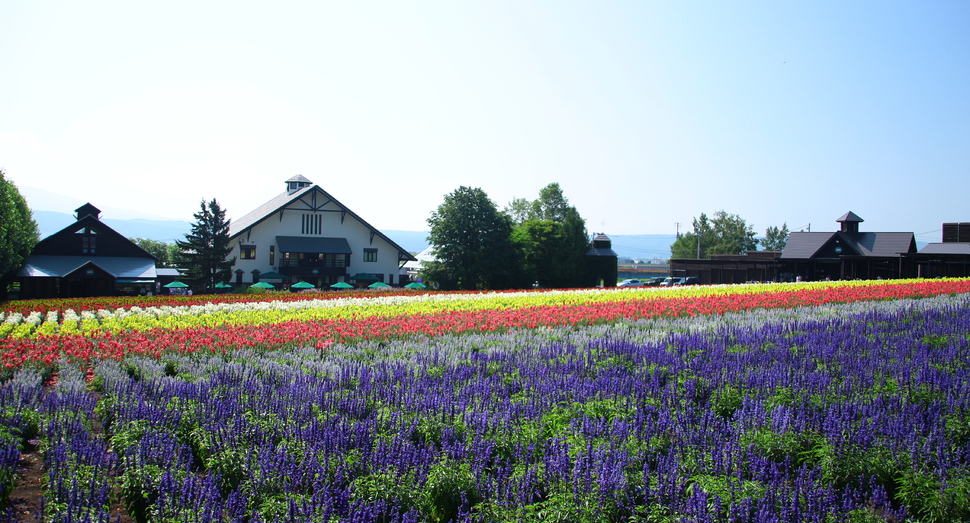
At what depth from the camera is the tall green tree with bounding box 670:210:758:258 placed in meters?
96.0

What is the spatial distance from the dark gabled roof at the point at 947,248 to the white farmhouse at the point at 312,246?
48.7 m

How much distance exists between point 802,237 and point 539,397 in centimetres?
5742

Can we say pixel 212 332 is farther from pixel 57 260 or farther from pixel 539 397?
pixel 57 260

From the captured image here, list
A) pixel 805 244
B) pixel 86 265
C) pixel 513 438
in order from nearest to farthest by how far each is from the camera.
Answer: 1. pixel 513 438
2. pixel 86 265
3. pixel 805 244

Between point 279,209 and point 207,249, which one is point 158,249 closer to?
point 279,209

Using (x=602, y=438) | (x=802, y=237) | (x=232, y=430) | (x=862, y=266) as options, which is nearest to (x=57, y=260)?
(x=232, y=430)

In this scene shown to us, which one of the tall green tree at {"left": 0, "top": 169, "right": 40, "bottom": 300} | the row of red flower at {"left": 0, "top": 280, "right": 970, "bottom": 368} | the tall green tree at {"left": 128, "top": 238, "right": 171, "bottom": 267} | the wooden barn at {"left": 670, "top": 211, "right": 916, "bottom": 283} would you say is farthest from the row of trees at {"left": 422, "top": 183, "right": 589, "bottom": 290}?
the tall green tree at {"left": 128, "top": 238, "right": 171, "bottom": 267}

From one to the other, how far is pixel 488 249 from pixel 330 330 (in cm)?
3120

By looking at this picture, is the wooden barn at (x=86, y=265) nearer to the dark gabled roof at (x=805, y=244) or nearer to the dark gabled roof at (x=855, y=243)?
the dark gabled roof at (x=805, y=244)

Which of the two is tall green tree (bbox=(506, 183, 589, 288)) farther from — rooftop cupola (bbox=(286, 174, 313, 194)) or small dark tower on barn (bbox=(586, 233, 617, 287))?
rooftop cupola (bbox=(286, 174, 313, 194))

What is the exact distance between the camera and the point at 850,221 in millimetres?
57969

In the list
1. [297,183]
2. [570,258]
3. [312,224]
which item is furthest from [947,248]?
[297,183]

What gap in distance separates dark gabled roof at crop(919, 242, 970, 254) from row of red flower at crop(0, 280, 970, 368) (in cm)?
3933

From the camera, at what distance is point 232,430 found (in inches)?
233
